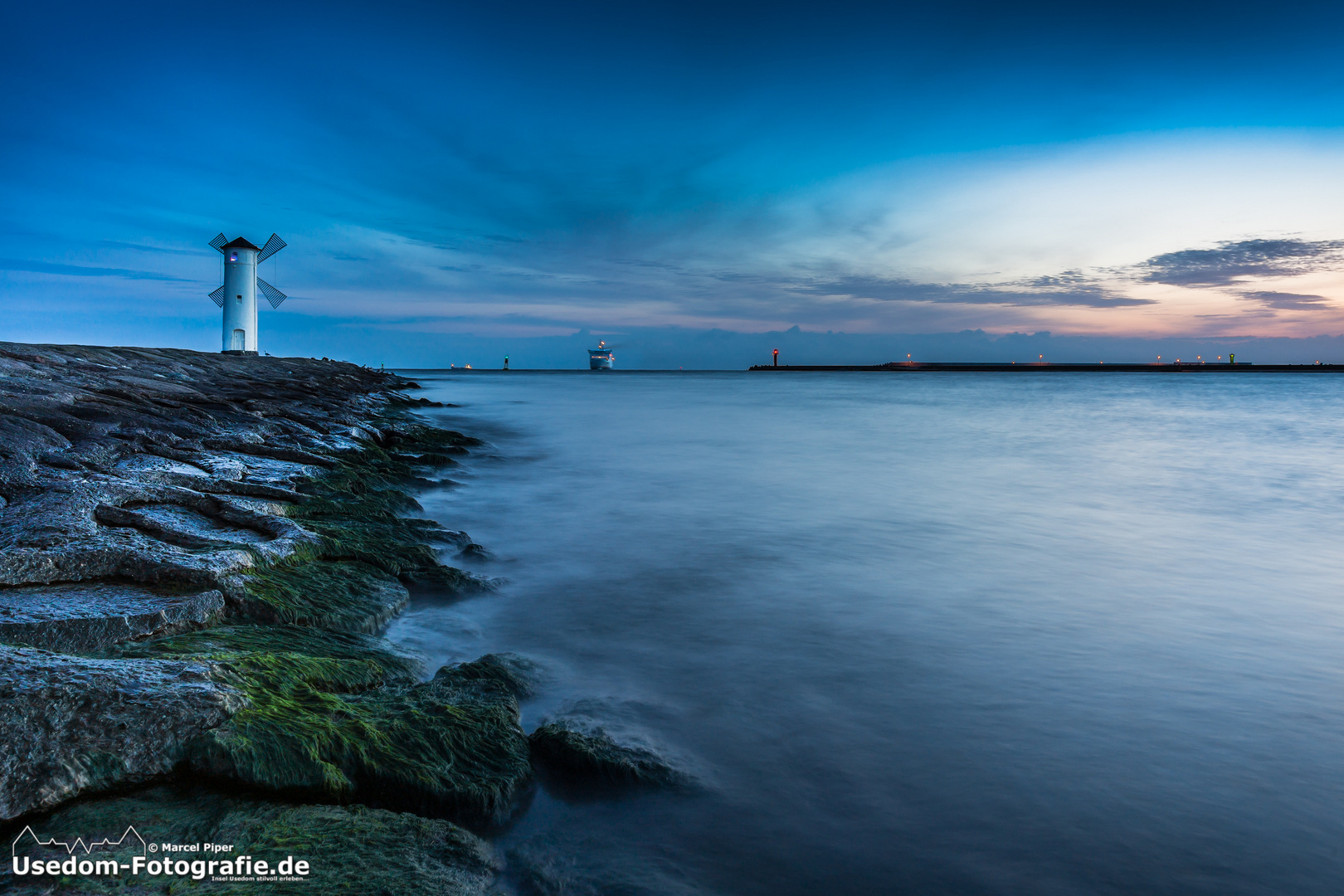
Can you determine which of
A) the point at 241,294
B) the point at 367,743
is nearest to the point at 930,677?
the point at 367,743

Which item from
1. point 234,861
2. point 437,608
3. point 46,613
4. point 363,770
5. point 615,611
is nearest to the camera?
point 234,861

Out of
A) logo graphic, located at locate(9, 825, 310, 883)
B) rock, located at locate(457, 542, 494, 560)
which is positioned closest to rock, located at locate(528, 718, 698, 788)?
logo graphic, located at locate(9, 825, 310, 883)

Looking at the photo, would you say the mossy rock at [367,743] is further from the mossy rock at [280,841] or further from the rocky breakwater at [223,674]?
the mossy rock at [280,841]

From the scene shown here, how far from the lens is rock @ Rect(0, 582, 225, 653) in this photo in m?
2.40

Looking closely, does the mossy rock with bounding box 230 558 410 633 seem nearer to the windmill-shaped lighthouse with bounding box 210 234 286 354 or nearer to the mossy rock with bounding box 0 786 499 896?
the mossy rock with bounding box 0 786 499 896

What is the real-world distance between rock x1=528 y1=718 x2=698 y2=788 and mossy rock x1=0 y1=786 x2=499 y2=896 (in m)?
0.66

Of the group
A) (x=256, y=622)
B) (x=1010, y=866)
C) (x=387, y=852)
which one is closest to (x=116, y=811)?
(x=387, y=852)

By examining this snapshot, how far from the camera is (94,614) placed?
2584 mm

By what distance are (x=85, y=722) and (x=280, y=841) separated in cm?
57

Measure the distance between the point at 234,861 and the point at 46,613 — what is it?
55.5 inches

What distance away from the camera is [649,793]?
2.77 metres

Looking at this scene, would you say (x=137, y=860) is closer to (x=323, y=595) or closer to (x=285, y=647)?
(x=285, y=647)

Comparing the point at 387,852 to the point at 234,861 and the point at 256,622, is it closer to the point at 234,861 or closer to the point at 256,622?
the point at 234,861

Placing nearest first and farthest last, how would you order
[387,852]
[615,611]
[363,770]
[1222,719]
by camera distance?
[387,852], [363,770], [1222,719], [615,611]
